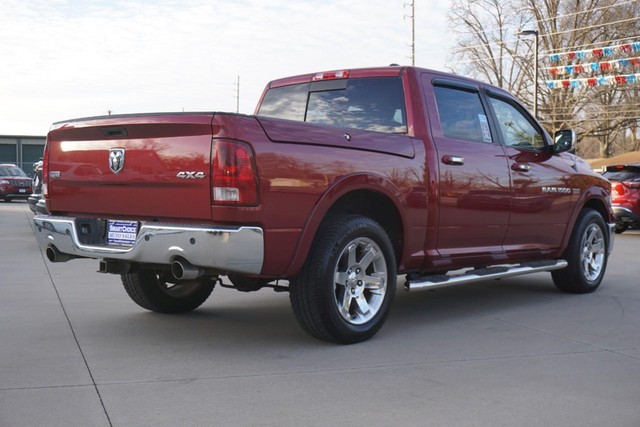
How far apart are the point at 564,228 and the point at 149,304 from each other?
13.1 ft

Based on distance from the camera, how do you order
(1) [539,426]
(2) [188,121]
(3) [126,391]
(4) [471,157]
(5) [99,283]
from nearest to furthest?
(1) [539,426]
(3) [126,391]
(2) [188,121]
(4) [471,157]
(5) [99,283]

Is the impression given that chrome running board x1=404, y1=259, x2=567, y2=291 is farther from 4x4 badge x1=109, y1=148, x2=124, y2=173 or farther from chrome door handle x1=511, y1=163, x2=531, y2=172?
4x4 badge x1=109, y1=148, x2=124, y2=173

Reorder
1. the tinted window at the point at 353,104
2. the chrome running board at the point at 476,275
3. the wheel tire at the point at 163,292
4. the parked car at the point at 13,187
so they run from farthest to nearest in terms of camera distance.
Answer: the parked car at the point at 13,187
the wheel tire at the point at 163,292
the tinted window at the point at 353,104
the chrome running board at the point at 476,275

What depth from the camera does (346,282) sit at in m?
5.46

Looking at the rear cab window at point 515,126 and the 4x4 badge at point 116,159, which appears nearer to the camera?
the 4x4 badge at point 116,159

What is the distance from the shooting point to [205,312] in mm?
6734

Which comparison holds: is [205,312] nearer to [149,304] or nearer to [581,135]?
[149,304]

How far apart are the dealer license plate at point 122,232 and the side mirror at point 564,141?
426cm

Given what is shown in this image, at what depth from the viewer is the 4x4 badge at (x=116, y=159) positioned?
5199mm

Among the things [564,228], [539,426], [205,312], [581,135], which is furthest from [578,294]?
[581,135]

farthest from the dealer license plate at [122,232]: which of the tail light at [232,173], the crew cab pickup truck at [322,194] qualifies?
the tail light at [232,173]

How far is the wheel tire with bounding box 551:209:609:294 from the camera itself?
311 inches

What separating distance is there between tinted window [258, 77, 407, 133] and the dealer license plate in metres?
2.08

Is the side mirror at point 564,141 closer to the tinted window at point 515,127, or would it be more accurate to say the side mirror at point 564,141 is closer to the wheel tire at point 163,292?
the tinted window at point 515,127
